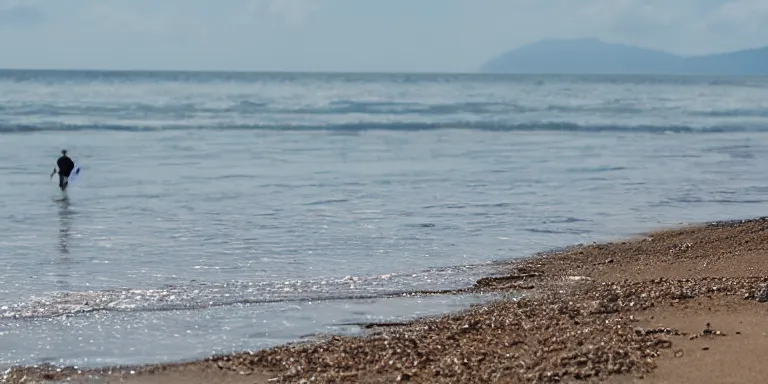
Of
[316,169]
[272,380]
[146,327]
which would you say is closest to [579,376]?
[272,380]

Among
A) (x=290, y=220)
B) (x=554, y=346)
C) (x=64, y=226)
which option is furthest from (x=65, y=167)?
(x=554, y=346)

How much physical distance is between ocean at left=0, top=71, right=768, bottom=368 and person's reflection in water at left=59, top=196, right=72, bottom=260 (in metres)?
0.05

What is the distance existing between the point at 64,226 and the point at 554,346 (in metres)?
9.35

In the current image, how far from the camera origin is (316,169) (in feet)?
75.4

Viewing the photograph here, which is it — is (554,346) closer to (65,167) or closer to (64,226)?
(64,226)

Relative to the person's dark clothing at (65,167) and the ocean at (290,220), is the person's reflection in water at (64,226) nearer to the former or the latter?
the ocean at (290,220)

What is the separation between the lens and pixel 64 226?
47.2 feet

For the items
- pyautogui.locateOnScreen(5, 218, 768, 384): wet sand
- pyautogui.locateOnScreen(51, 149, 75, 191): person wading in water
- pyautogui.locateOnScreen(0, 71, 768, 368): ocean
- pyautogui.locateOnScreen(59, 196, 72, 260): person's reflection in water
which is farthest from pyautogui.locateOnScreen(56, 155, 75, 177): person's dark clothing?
pyautogui.locateOnScreen(5, 218, 768, 384): wet sand

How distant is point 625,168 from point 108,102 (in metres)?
45.7

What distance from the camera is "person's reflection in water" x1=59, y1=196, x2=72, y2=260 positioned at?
12.5 metres

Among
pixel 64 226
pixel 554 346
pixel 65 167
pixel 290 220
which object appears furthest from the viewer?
pixel 65 167

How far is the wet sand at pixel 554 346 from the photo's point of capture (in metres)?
6.64

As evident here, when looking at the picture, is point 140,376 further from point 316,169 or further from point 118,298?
point 316,169

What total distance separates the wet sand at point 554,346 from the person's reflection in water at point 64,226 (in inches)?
211
